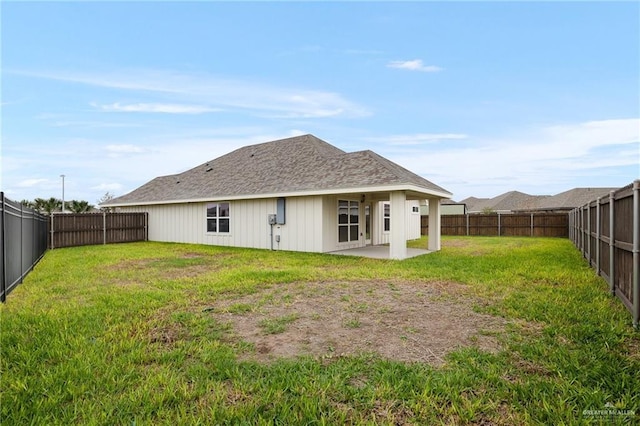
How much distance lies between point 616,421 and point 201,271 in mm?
8054

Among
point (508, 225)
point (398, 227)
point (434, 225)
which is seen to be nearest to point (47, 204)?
point (398, 227)

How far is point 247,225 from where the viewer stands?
581 inches

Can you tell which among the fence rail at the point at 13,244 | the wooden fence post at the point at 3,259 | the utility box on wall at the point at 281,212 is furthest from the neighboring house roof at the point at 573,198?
the wooden fence post at the point at 3,259

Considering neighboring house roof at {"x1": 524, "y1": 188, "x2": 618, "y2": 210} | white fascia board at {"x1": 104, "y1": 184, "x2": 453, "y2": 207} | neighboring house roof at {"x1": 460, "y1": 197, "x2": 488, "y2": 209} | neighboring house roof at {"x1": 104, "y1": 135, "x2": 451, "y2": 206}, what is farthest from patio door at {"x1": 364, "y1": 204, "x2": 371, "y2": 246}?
neighboring house roof at {"x1": 460, "y1": 197, "x2": 488, "y2": 209}

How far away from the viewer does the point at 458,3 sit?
31.7 feet

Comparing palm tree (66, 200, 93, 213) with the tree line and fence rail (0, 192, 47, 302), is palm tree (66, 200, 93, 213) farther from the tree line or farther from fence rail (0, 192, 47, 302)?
fence rail (0, 192, 47, 302)

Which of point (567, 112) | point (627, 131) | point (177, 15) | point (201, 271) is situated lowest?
point (201, 271)

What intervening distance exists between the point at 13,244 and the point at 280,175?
32.1 feet

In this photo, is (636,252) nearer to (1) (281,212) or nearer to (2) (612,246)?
(2) (612,246)

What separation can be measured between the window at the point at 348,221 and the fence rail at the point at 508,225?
1090 centimetres

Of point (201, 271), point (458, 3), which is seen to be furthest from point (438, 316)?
point (458, 3)

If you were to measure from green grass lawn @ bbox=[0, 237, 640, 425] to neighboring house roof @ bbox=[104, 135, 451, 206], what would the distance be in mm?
7170

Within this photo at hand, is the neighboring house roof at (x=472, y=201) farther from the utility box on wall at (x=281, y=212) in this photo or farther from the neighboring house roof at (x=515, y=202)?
the utility box on wall at (x=281, y=212)

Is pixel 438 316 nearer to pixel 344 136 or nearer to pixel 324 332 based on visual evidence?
pixel 324 332
